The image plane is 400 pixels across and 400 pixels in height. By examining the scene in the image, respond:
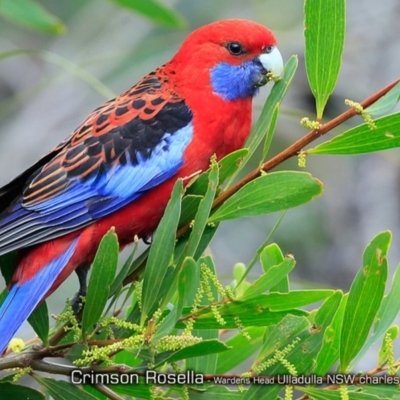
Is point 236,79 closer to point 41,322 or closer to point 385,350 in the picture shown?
point 41,322

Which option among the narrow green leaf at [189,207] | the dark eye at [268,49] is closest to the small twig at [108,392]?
the narrow green leaf at [189,207]

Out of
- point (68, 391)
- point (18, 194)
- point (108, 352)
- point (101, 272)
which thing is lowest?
point (68, 391)

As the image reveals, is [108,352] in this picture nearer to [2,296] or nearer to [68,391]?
[68,391]

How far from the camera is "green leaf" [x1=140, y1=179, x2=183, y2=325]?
1789mm

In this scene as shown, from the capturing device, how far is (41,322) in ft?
6.99

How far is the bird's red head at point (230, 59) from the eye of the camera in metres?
2.73

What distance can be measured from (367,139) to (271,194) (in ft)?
0.83

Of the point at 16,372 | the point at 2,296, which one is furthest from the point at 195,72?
the point at 16,372

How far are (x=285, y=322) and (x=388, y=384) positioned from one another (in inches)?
11.2

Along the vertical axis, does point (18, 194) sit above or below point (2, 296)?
above

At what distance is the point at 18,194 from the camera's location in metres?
2.63

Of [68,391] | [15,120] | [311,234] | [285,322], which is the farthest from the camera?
[311,234]

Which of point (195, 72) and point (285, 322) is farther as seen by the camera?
point (195, 72)

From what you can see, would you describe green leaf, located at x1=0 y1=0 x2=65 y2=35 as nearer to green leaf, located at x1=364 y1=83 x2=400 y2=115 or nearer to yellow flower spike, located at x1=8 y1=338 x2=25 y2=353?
yellow flower spike, located at x1=8 y1=338 x2=25 y2=353
